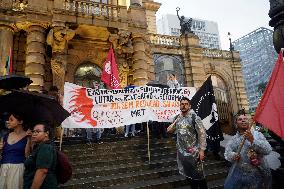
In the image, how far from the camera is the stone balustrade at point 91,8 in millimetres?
13522

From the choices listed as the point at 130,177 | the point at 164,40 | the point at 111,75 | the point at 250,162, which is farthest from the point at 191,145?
the point at 164,40

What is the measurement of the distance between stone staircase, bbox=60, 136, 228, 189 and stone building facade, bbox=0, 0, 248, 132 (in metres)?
5.49

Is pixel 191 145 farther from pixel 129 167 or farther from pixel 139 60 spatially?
pixel 139 60

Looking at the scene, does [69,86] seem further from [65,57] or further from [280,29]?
[65,57]

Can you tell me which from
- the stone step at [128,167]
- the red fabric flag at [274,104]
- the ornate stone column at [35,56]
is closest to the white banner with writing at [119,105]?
the stone step at [128,167]

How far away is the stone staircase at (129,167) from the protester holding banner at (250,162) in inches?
101

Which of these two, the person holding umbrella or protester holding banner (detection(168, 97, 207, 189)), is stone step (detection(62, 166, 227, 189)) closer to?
protester holding banner (detection(168, 97, 207, 189))

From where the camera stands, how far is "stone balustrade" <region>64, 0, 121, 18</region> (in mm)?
13522

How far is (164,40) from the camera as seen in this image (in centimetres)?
1905

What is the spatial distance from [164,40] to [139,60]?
5.16 metres

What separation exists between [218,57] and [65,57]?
13.0 meters

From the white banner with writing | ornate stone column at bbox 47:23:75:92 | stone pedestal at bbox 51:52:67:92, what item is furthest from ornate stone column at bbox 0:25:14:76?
the white banner with writing

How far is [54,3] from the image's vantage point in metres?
13.0

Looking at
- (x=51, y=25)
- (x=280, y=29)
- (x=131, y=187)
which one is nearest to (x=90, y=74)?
(x=51, y=25)
